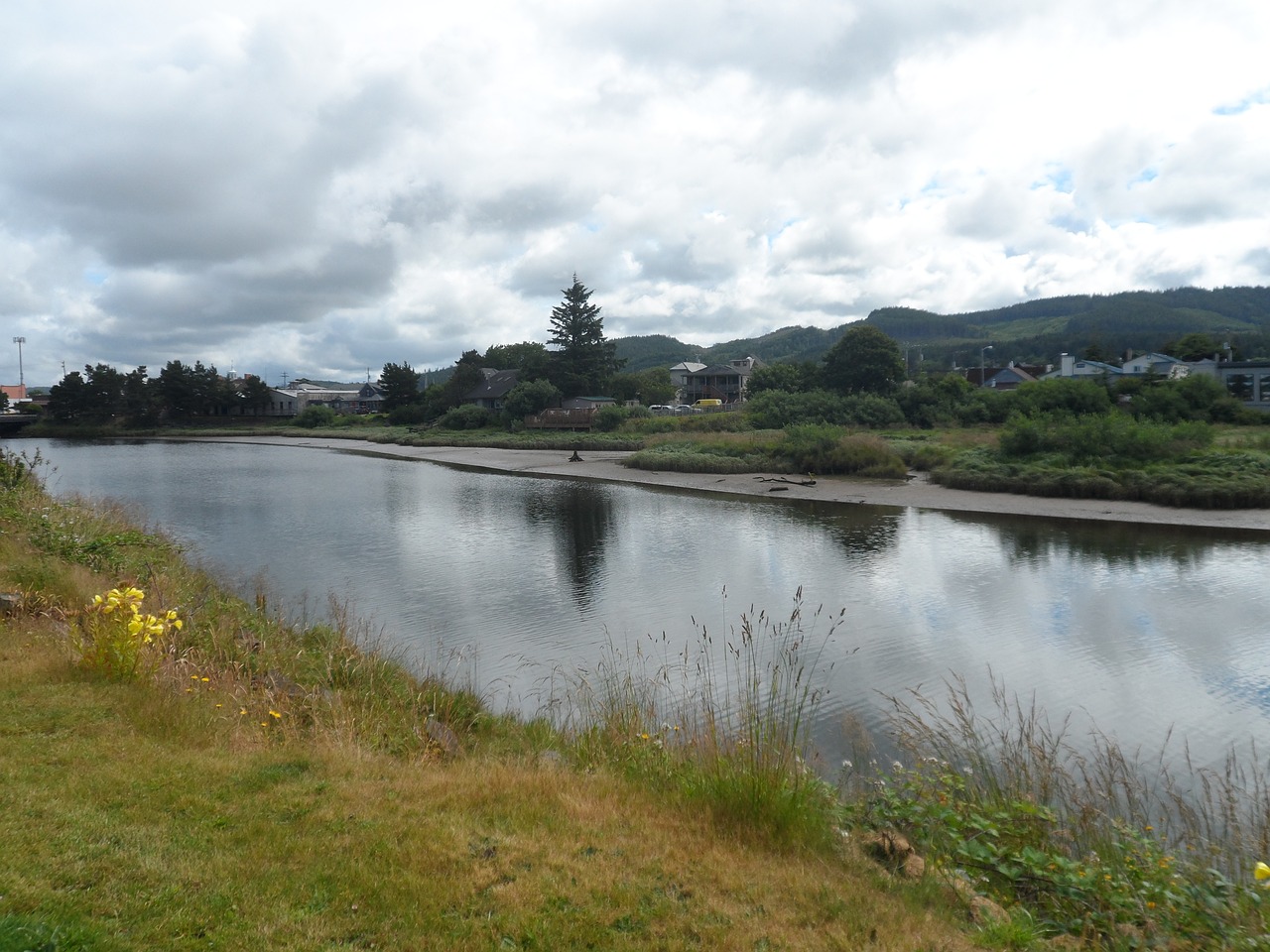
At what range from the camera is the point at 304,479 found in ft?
127

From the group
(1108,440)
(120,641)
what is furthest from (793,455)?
(120,641)

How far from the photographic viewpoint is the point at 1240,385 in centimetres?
5650

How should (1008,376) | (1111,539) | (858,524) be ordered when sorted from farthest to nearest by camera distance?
(1008,376) → (858,524) → (1111,539)

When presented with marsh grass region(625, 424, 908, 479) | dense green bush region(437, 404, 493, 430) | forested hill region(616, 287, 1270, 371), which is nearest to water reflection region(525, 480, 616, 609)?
marsh grass region(625, 424, 908, 479)

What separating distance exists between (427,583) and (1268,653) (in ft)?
47.9

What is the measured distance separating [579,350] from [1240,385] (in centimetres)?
5066

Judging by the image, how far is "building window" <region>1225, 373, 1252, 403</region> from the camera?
183ft

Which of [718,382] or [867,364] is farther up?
[718,382]

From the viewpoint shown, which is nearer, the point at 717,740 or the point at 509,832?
the point at 509,832

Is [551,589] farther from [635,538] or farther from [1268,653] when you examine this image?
[1268,653]

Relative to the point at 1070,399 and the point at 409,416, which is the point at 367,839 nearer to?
the point at 1070,399

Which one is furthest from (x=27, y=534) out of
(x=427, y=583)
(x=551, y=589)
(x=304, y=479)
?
(x=304, y=479)

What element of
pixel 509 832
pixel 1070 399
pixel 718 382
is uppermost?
pixel 718 382

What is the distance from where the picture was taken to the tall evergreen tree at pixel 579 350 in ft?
238
